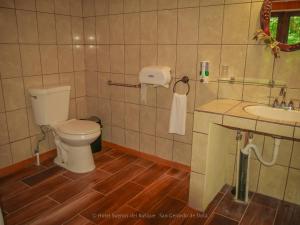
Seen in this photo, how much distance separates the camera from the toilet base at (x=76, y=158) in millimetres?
2566

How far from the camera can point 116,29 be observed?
2.83 m

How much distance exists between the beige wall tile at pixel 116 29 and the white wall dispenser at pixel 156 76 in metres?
0.57

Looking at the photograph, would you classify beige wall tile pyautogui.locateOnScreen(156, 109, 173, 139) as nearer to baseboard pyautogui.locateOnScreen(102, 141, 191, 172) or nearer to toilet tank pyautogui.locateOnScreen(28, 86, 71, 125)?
baseboard pyautogui.locateOnScreen(102, 141, 191, 172)

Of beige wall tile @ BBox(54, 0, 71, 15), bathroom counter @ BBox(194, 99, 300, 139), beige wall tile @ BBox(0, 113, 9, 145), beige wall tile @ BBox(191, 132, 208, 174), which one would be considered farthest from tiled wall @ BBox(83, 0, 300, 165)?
beige wall tile @ BBox(0, 113, 9, 145)

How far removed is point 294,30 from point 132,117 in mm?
1828

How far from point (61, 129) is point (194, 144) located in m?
1.39

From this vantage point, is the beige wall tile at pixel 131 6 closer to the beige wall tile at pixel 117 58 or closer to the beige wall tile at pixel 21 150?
the beige wall tile at pixel 117 58

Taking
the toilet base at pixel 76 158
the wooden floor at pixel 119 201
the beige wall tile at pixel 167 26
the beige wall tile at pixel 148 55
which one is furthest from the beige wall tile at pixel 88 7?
the wooden floor at pixel 119 201

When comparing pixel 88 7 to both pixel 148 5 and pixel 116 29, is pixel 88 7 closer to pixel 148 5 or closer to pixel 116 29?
pixel 116 29

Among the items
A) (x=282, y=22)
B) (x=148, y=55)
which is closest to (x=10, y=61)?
(x=148, y=55)

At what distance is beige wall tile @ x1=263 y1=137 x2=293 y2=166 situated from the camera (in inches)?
80.6

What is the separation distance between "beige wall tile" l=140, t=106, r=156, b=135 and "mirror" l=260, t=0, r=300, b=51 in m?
1.37

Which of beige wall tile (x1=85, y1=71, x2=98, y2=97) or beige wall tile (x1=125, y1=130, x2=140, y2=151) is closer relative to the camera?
beige wall tile (x1=125, y1=130, x2=140, y2=151)

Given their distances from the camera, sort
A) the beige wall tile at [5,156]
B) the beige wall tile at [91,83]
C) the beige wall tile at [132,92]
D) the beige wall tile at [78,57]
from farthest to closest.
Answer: the beige wall tile at [91,83]
the beige wall tile at [78,57]
the beige wall tile at [132,92]
the beige wall tile at [5,156]
